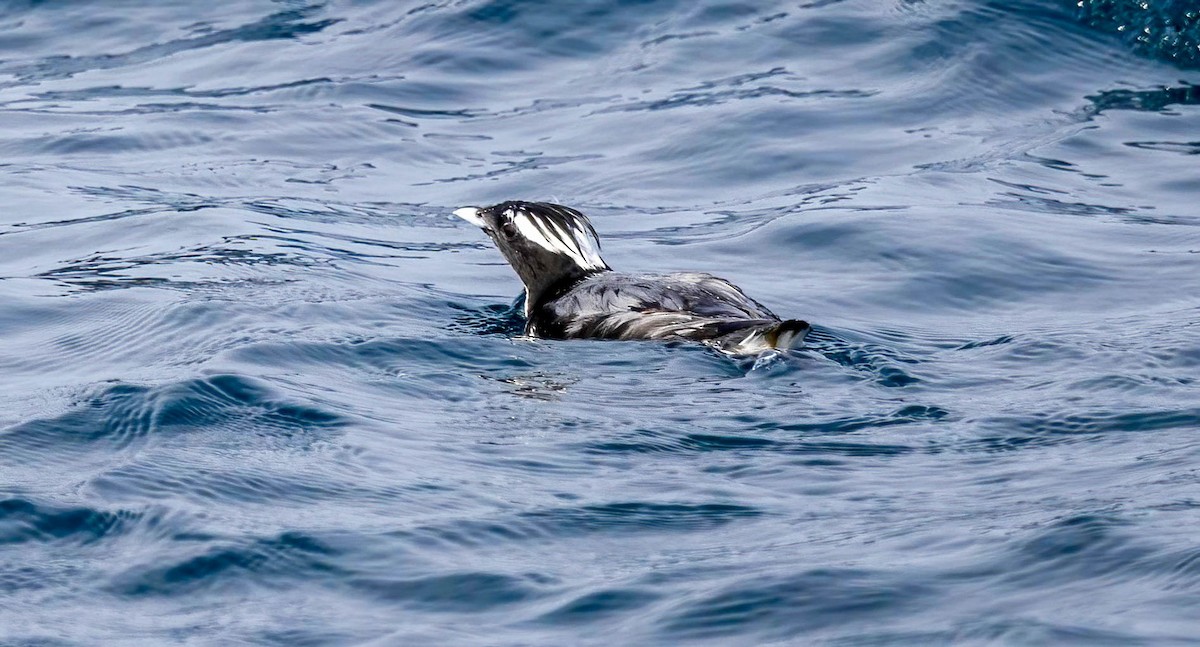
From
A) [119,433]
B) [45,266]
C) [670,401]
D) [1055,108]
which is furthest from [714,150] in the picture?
[119,433]

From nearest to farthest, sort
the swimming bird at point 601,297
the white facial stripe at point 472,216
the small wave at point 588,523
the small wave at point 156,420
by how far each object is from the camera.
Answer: the small wave at point 588,523, the small wave at point 156,420, the swimming bird at point 601,297, the white facial stripe at point 472,216

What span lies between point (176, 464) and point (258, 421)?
0.63 metres

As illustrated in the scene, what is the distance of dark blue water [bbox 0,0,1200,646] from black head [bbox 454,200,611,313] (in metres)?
0.27

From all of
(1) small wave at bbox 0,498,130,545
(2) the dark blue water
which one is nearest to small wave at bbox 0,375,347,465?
(2) the dark blue water

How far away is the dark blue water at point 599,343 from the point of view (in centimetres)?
472

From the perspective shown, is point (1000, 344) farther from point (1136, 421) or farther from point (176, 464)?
point (176, 464)

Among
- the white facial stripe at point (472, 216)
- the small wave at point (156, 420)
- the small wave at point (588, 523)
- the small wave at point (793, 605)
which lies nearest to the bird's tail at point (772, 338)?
the small wave at point (588, 523)

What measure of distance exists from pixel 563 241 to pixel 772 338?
2.03m

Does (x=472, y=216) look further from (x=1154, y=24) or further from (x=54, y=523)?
(x=1154, y=24)

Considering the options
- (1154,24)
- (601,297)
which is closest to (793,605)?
(601,297)

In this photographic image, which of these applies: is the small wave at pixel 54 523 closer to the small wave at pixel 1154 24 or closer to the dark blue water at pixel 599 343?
the dark blue water at pixel 599 343

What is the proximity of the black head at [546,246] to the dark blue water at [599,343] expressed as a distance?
0.27 metres

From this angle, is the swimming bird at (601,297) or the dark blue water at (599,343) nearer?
the dark blue water at (599,343)

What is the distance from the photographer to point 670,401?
257 inches
